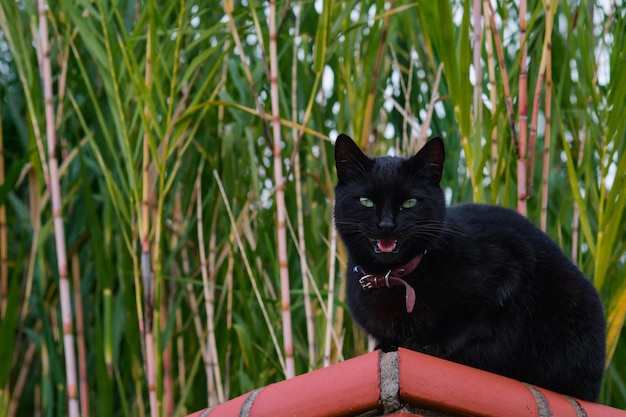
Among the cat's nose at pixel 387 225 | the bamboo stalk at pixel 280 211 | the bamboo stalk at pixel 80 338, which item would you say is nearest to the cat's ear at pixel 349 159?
the cat's nose at pixel 387 225

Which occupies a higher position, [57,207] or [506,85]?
[506,85]

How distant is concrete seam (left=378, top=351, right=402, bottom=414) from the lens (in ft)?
3.09

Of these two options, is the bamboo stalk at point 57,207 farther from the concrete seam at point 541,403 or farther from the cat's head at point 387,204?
the concrete seam at point 541,403

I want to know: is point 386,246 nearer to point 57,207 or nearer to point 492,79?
point 492,79

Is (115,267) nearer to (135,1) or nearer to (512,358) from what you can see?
(135,1)

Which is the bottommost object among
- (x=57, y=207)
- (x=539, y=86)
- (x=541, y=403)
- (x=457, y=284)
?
(x=541, y=403)

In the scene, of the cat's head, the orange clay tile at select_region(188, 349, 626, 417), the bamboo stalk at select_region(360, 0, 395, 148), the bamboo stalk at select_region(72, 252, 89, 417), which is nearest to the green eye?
the cat's head

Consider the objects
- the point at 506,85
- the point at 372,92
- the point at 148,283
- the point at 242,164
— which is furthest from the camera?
the point at 242,164

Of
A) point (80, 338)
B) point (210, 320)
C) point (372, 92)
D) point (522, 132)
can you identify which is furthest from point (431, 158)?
point (80, 338)

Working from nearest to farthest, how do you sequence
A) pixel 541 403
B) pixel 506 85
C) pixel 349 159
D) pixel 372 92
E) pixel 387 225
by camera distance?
pixel 541 403
pixel 387 225
pixel 349 159
pixel 506 85
pixel 372 92

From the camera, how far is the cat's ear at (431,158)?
4.06 feet

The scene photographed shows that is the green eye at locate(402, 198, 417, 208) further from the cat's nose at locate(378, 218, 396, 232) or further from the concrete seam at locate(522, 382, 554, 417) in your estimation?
the concrete seam at locate(522, 382, 554, 417)

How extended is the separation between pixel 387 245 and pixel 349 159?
151 mm

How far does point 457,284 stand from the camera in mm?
1171
